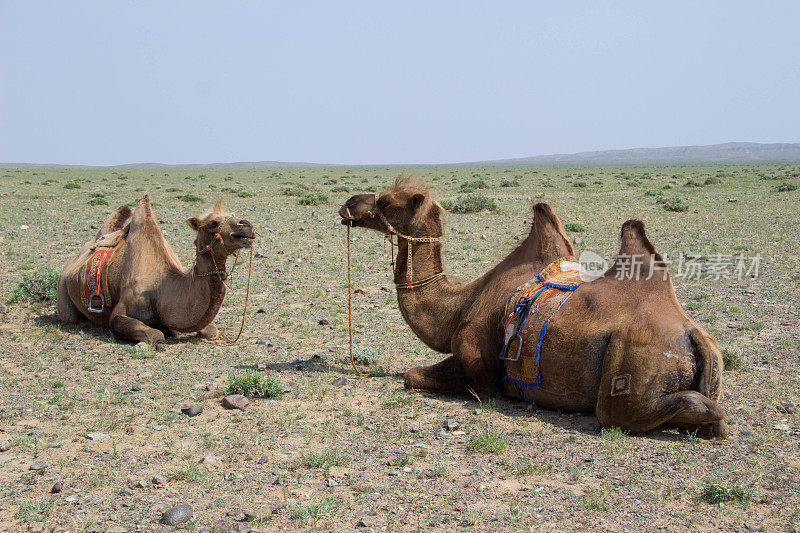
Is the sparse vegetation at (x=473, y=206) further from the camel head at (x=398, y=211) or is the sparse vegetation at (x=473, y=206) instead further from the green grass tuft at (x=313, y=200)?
the camel head at (x=398, y=211)

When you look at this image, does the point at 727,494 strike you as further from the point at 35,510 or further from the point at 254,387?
the point at 35,510

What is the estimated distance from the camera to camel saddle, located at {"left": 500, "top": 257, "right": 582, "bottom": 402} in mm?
6055

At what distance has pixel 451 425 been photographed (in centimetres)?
588

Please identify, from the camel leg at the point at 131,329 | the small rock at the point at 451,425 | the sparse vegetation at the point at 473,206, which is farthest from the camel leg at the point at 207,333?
the sparse vegetation at the point at 473,206

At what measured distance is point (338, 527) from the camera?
4234mm

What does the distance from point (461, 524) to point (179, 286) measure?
19.0ft

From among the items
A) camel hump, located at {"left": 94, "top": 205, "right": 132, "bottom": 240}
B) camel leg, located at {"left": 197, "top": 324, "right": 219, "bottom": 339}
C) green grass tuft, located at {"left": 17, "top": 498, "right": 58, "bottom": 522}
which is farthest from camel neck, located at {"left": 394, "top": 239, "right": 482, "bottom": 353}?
camel hump, located at {"left": 94, "top": 205, "right": 132, "bottom": 240}

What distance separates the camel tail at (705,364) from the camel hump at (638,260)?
58 centimetres

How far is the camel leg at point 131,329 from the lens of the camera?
8.59 m

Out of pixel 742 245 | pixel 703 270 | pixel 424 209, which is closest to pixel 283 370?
pixel 424 209

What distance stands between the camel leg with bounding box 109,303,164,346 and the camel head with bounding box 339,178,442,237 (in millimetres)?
3216

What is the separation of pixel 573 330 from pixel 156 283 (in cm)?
578

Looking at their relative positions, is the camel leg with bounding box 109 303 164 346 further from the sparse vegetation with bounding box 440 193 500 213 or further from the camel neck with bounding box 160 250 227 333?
the sparse vegetation with bounding box 440 193 500 213

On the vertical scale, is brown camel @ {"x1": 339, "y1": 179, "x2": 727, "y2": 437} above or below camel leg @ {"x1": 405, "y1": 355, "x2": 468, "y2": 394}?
above
